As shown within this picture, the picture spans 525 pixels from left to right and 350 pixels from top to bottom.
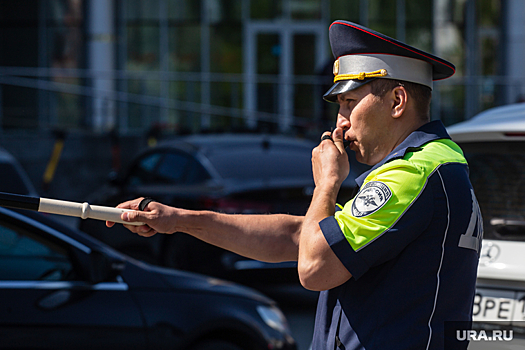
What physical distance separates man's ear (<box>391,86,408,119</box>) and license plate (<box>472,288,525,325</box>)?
4.05 ft

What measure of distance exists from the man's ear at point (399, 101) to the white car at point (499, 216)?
3.93 feet

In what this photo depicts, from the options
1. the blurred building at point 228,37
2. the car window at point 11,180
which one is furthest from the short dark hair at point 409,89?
the blurred building at point 228,37

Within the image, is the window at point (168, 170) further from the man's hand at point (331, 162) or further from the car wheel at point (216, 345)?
the man's hand at point (331, 162)

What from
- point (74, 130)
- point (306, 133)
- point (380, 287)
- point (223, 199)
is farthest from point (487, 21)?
point (380, 287)

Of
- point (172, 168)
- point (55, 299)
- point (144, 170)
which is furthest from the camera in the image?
point (144, 170)

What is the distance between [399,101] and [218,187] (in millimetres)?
4532

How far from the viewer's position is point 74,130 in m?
14.8

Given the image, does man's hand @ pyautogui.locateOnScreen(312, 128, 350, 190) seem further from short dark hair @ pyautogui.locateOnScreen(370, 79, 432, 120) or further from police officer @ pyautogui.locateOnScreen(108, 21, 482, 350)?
short dark hair @ pyautogui.locateOnScreen(370, 79, 432, 120)

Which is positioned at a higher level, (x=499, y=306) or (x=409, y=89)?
(x=409, y=89)

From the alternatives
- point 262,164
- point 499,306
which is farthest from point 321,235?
point 262,164

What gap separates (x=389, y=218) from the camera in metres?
1.71

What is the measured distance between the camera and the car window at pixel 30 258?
140 inches

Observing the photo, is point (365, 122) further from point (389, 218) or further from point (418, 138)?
point (389, 218)

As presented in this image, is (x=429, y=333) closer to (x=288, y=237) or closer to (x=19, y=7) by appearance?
(x=288, y=237)
